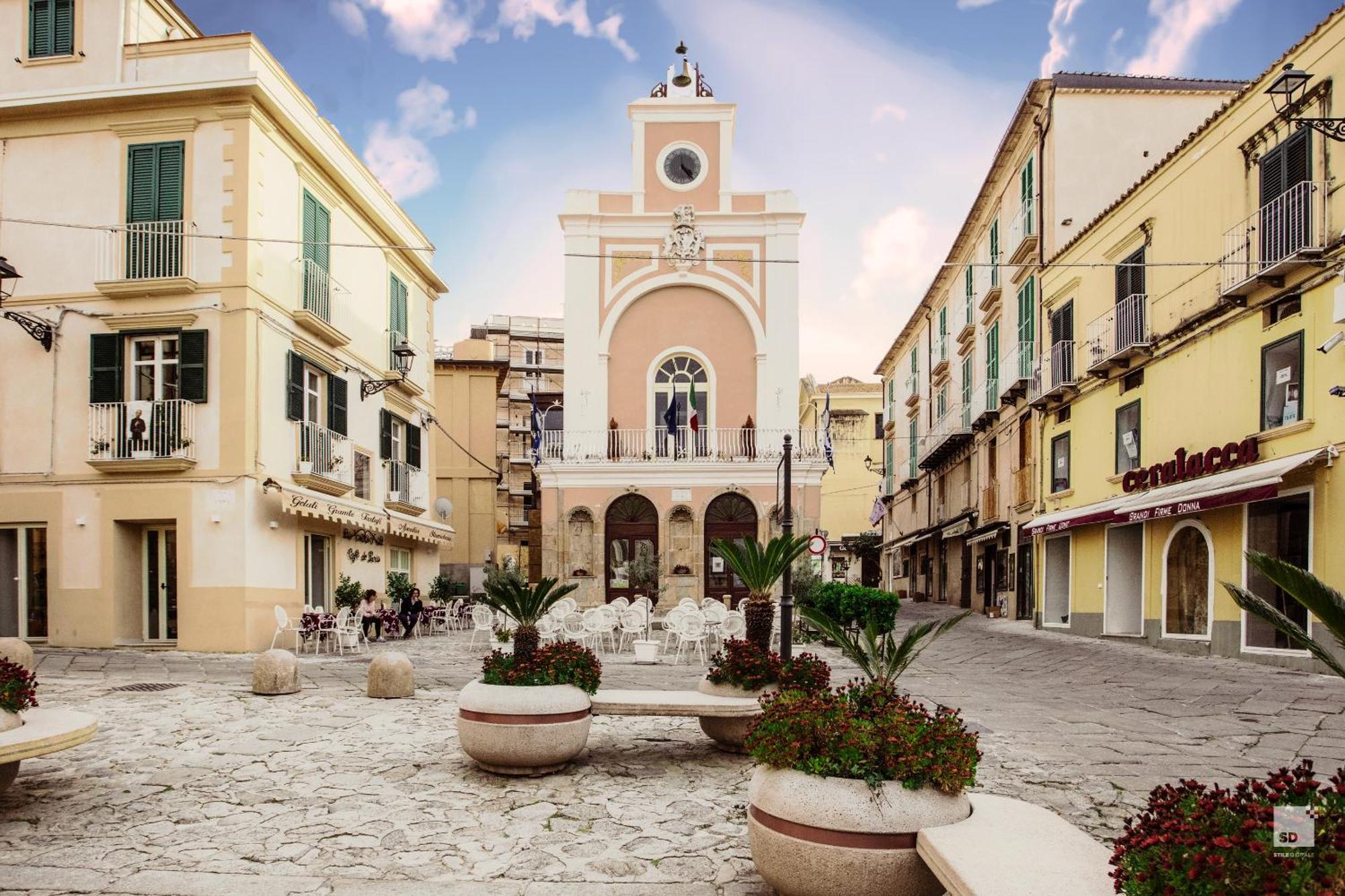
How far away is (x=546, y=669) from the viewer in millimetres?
7426

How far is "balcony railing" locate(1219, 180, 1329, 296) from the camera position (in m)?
13.1

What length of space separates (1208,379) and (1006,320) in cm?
1083

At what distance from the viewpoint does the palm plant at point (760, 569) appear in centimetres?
929

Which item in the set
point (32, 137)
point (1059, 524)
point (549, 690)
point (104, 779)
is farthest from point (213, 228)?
point (1059, 524)

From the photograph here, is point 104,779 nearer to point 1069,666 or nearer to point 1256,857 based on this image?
point 1256,857

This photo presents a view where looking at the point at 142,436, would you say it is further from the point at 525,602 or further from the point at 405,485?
the point at 525,602

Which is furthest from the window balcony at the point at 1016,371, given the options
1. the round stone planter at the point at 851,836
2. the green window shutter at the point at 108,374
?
the round stone planter at the point at 851,836

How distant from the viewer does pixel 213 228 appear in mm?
16578

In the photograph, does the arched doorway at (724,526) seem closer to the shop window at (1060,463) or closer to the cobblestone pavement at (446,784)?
the shop window at (1060,463)

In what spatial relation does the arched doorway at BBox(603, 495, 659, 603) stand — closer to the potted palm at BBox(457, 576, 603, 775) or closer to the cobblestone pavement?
the cobblestone pavement

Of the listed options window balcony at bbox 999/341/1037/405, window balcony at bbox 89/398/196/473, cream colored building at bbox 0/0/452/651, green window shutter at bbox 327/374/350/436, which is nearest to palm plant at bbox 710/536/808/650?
cream colored building at bbox 0/0/452/651

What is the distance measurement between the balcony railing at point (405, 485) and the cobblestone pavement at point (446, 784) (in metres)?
10.9

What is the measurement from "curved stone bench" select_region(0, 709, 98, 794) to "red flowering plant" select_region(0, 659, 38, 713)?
13 cm

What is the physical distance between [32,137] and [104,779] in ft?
46.8
